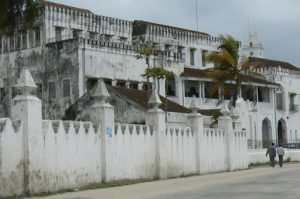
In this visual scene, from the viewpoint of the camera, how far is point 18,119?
1716 centimetres

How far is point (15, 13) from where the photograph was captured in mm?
20516

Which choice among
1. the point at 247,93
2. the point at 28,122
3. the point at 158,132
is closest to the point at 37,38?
the point at 158,132

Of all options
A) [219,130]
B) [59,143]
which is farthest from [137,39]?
[59,143]

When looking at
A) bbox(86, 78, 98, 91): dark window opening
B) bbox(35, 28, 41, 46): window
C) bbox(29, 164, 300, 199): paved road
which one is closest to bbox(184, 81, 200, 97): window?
bbox(86, 78, 98, 91): dark window opening

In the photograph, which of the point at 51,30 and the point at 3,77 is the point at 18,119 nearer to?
the point at 51,30

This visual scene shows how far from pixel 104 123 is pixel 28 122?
4.08 m

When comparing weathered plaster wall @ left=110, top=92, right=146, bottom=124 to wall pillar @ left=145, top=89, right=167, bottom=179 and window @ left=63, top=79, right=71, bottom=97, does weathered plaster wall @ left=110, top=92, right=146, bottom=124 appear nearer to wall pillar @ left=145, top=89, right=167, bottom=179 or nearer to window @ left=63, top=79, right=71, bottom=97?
window @ left=63, top=79, right=71, bottom=97

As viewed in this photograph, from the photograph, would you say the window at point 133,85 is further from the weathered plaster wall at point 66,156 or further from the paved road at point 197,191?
the weathered plaster wall at point 66,156

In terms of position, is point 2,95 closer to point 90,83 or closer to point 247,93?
point 90,83

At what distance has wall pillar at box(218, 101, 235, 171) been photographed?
31.3 metres

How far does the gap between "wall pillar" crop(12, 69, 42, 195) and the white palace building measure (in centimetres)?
1473

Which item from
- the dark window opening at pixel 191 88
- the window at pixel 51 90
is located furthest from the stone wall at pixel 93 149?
the dark window opening at pixel 191 88

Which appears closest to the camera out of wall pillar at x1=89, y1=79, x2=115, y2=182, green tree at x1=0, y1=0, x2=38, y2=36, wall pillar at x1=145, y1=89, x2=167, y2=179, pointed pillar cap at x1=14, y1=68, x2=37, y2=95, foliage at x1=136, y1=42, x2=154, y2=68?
pointed pillar cap at x1=14, y1=68, x2=37, y2=95

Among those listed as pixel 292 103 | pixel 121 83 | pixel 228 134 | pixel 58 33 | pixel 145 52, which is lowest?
pixel 228 134
